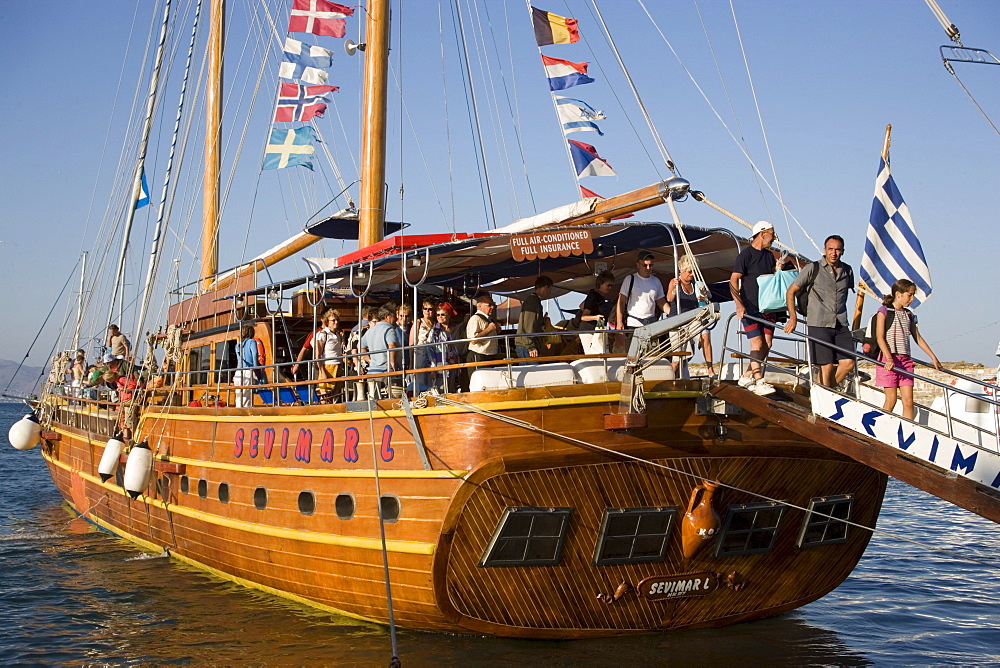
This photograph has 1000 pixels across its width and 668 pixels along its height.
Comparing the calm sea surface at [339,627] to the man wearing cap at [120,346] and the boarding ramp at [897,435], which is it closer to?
the boarding ramp at [897,435]

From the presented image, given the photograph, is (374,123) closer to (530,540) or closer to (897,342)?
(530,540)

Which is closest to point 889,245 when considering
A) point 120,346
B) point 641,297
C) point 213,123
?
point 641,297

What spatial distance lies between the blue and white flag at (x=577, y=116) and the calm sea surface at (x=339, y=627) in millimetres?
6981

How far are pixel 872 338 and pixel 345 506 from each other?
6.19 m

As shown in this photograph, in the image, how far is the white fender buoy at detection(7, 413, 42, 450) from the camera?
784 inches

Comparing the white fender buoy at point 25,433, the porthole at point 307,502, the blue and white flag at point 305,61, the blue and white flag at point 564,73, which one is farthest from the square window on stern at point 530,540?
the white fender buoy at point 25,433

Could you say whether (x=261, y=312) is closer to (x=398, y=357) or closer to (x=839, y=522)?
(x=398, y=357)

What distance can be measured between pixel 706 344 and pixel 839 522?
2511 mm

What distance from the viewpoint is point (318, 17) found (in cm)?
1614

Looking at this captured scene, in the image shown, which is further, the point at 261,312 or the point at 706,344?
the point at 261,312

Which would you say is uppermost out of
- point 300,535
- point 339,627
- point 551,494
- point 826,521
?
point 551,494

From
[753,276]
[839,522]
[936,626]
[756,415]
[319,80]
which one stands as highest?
[319,80]

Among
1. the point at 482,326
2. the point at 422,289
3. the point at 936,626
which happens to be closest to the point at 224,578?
the point at 422,289

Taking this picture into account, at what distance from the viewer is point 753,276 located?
9727 millimetres
